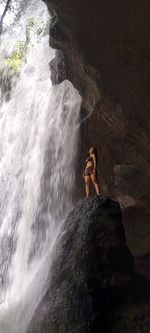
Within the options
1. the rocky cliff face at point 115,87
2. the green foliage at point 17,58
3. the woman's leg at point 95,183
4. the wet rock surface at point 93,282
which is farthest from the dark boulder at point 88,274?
the green foliage at point 17,58

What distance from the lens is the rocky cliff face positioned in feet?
33.3

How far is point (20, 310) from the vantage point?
405 inches

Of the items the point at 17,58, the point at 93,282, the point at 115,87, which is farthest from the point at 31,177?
the point at 93,282

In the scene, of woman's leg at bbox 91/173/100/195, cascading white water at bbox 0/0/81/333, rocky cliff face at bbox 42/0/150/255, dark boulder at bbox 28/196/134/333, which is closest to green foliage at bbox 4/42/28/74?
cascading white water at bbox 0/0/81/333

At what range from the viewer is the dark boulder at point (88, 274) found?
7531 mm

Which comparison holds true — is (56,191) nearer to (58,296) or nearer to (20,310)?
(20,310)

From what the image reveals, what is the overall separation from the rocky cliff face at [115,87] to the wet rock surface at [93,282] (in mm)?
3365

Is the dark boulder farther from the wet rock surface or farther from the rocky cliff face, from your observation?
the rocky cliff face

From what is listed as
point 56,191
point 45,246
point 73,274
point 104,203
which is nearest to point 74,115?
point 56,191

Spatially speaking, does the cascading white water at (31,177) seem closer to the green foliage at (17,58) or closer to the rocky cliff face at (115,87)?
the green foliage at (17,58)

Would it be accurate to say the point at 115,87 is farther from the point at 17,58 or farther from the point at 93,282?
the point at 17,58

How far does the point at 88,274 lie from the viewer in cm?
788

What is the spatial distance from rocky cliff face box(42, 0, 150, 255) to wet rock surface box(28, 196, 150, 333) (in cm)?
336

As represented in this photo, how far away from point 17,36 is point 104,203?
13.6m
